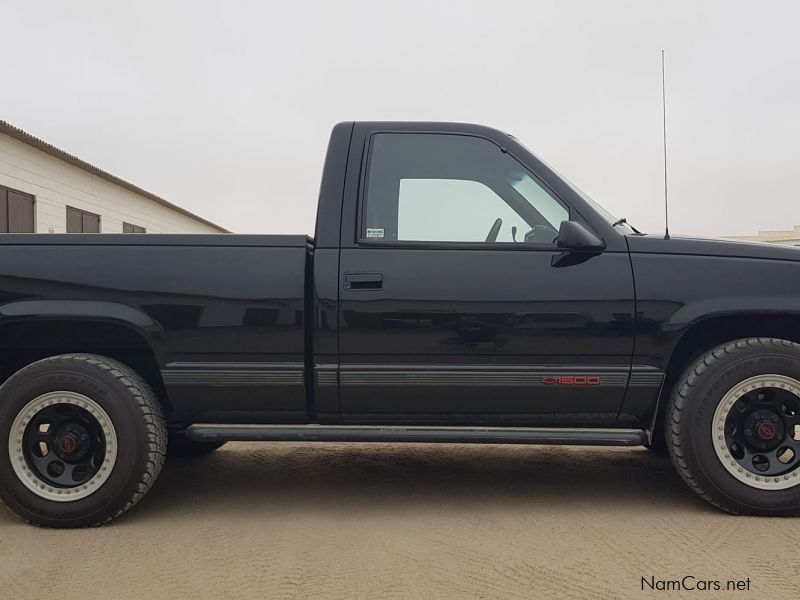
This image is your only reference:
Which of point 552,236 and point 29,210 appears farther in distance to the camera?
point 29,210

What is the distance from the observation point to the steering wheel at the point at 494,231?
3223 mm

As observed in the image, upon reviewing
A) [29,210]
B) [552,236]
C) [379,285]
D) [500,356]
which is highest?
[29,210]

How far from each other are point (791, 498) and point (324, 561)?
2.24 metres

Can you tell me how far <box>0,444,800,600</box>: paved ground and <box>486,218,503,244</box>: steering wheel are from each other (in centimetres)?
137

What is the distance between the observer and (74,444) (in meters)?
3.08

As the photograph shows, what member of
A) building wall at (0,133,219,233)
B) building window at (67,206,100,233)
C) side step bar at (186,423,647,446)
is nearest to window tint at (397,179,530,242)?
side step bar at (186,423,647,446)

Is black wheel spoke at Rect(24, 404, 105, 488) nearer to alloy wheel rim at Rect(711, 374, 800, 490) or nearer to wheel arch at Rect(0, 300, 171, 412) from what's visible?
wheel arch at Rect(0, 300, 171, 412)

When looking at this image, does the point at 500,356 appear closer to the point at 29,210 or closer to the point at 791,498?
the point at 791,498

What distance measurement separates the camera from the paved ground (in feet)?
7.75

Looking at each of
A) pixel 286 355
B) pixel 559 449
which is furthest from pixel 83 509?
pixel 559 449

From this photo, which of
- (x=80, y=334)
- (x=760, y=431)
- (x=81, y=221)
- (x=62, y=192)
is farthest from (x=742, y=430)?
(x=81, y=221)

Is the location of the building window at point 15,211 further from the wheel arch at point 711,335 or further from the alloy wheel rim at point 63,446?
the wheel arch at point 711,335

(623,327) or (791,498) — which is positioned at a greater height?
(623,327)

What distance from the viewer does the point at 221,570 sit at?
2508 millimetres
